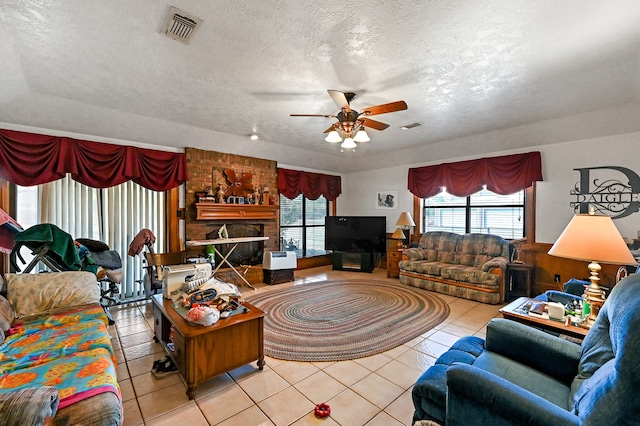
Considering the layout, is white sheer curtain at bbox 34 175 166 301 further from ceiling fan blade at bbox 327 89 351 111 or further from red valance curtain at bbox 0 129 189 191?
ceiling fan blade at bbox 327 89 351 111

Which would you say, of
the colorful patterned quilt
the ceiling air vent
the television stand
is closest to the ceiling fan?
the ceiling air vent

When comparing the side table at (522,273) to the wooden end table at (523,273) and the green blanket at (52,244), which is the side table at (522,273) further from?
the green blanket at (52,244)

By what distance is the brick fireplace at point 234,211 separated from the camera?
489cm

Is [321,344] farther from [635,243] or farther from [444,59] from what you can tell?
[635,243]

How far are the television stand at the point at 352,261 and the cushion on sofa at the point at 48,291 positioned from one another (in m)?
4.62

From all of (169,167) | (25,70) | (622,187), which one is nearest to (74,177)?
(169,167)

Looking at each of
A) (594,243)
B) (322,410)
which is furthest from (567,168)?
(322,410)

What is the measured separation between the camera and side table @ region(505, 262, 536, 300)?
436cm

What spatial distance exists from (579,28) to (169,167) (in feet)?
16.8

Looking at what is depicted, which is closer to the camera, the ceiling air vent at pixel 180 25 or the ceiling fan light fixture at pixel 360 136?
the ceiling air vent at pixel 180 25

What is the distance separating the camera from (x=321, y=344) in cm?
289

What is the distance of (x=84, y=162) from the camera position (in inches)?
151

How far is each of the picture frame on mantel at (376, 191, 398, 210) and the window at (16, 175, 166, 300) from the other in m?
4.76

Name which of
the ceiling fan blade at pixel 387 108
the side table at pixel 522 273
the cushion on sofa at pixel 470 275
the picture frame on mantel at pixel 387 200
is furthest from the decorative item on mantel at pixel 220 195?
the side table at pixel 522 273
